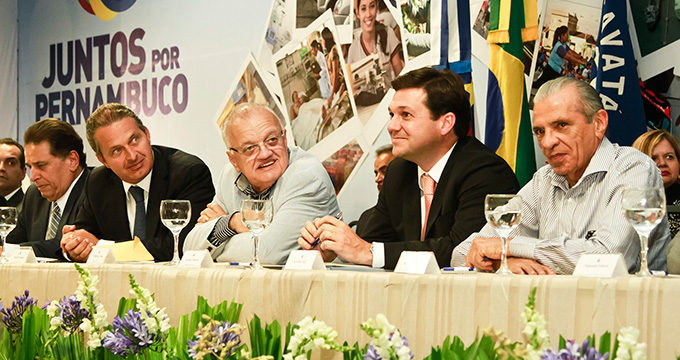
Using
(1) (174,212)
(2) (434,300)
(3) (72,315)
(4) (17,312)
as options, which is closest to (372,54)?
(1) (174,212)

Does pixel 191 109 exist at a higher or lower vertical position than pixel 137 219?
higher

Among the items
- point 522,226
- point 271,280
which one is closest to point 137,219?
point 522,226

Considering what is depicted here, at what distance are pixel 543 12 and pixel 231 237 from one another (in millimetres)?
2042

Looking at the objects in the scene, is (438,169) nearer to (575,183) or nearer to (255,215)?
(575,183)

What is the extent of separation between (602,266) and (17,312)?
1.48 m

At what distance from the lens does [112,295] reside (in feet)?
6.50

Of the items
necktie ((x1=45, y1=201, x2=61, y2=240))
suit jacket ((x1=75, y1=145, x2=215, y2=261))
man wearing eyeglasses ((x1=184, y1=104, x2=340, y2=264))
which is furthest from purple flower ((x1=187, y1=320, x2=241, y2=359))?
necktie ((x1=45, y1=201, x2=61, y2=240))

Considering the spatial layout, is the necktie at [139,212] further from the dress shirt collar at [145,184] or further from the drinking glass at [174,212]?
the drinking glass at [174,212]

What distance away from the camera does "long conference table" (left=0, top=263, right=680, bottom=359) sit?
1169 mm

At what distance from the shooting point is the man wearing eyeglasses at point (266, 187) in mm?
2803

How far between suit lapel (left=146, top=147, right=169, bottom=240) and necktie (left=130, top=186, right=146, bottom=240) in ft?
0.24

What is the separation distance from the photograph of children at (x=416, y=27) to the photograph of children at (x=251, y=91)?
1089 mm

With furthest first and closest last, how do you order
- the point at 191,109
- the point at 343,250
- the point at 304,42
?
the point at 191,109 < the point at 304,42 < the point at 343,250

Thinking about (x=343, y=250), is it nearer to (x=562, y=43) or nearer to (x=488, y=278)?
(x=488, y=278)
